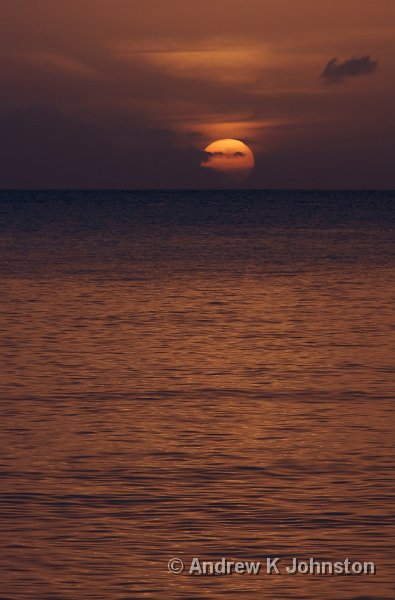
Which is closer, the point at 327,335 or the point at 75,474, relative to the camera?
the point at 75,474

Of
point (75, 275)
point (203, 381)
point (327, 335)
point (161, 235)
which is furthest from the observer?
point (161, 235)

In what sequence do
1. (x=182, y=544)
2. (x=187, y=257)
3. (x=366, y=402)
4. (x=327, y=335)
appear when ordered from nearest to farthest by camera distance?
1. (x=182, y=544)
2. (x=366, y=402)
3. (x=327, y=335)
4. (x=187, y=257)

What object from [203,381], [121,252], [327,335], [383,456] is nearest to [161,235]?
[121,252]

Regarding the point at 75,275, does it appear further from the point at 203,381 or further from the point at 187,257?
the point at 203,381

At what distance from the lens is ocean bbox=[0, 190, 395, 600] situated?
1130 centimetres

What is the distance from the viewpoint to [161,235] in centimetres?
8331

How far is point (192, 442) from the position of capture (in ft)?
52.0

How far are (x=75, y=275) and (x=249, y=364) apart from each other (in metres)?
22.6

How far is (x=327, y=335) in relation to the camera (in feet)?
88.9

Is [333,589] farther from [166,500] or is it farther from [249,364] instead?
[249,364]

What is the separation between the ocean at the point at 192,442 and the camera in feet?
37.1

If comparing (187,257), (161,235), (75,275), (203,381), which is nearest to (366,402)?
(203,381)

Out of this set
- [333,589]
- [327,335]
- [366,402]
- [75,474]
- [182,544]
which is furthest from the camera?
[327,335]

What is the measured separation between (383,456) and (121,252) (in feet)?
152
